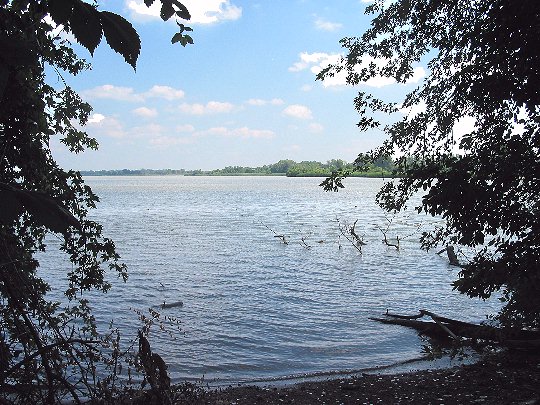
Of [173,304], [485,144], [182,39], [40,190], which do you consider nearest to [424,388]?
[485,144]

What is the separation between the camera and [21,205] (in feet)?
3.72

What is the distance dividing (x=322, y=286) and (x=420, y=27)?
1908 cm

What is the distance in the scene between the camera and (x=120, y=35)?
4.34 feet

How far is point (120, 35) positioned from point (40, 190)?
510 cm

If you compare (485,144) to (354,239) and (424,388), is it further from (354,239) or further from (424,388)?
(354,239)

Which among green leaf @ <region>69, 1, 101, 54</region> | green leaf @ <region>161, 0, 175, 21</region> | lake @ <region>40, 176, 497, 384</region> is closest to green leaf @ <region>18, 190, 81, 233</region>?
green leaf @ <region>69, 1, 101, 54</region>

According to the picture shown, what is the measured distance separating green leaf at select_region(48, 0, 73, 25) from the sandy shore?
9.45 metres

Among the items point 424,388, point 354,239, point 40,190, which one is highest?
point 40,190

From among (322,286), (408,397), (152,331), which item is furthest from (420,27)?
(322,286)

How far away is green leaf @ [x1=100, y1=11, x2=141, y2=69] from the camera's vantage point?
1.32m

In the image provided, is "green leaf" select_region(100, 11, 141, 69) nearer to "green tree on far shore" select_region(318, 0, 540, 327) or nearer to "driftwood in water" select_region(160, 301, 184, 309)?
"green tree on far shore" select_region(318, 0, 540, 327)

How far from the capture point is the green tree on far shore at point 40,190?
1.17m

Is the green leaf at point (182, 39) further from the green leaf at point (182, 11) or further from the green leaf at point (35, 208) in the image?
the green leaf at point (35, 208)

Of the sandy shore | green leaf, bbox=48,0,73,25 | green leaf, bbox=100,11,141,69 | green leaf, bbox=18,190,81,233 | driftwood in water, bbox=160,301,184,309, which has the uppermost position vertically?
green leaf, bbox=48,0,73,25
